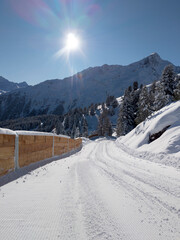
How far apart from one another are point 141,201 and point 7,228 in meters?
2.82

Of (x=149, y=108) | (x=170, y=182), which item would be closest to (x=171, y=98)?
(x=149, y=108)

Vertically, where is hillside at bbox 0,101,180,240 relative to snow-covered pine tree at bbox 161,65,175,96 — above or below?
below

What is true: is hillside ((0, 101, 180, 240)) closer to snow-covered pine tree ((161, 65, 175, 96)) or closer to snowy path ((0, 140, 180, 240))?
snowy path ((0, 140, 180, 240))

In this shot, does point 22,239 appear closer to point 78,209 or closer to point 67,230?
point 67,230

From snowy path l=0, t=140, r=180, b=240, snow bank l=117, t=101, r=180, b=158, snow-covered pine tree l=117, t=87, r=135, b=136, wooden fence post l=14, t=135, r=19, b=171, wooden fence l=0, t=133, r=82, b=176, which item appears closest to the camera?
snowy path l=0, t=140, r=180, b=240

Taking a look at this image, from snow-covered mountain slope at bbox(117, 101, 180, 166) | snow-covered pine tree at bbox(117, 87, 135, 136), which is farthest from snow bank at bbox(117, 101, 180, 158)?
snow-covered pine tree at bbox(117, 87, 135, 136)

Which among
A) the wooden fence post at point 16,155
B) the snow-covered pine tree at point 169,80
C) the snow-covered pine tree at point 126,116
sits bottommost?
the wooden fence post at point 16,155

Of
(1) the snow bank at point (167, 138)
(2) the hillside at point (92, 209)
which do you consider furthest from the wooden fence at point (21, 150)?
(1) the snow bank at point (167, 138)

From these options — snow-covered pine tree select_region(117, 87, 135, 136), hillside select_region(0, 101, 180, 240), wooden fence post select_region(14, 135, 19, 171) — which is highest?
snow-covered pine tree select_region(117, 87, 135, 136)

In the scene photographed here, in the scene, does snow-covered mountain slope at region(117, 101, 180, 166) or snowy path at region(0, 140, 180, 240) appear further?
snow-covered mountain slope at region(117, 101, 180, 166)

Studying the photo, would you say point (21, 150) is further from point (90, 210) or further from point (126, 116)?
point (126, 116)

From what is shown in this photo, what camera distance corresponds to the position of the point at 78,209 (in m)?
2.82

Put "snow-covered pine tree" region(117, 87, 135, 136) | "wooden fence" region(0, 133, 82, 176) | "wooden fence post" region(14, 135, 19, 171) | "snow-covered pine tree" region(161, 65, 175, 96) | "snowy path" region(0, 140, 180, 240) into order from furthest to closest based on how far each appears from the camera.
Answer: "snow-covered pine tree" region(117, 87, 135, 136) < "snow-covered pine tree" region(161, 65, 175, 96) < "wooden fence post" region(14, 135, 19, 171) < "wooden fence" region(0, 133, 82, 176) < "snowy path" region(0, 140, 180, 240)

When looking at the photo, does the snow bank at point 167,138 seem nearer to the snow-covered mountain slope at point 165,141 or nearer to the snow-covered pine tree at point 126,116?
the snow-covered mountain slope at point 165,141
